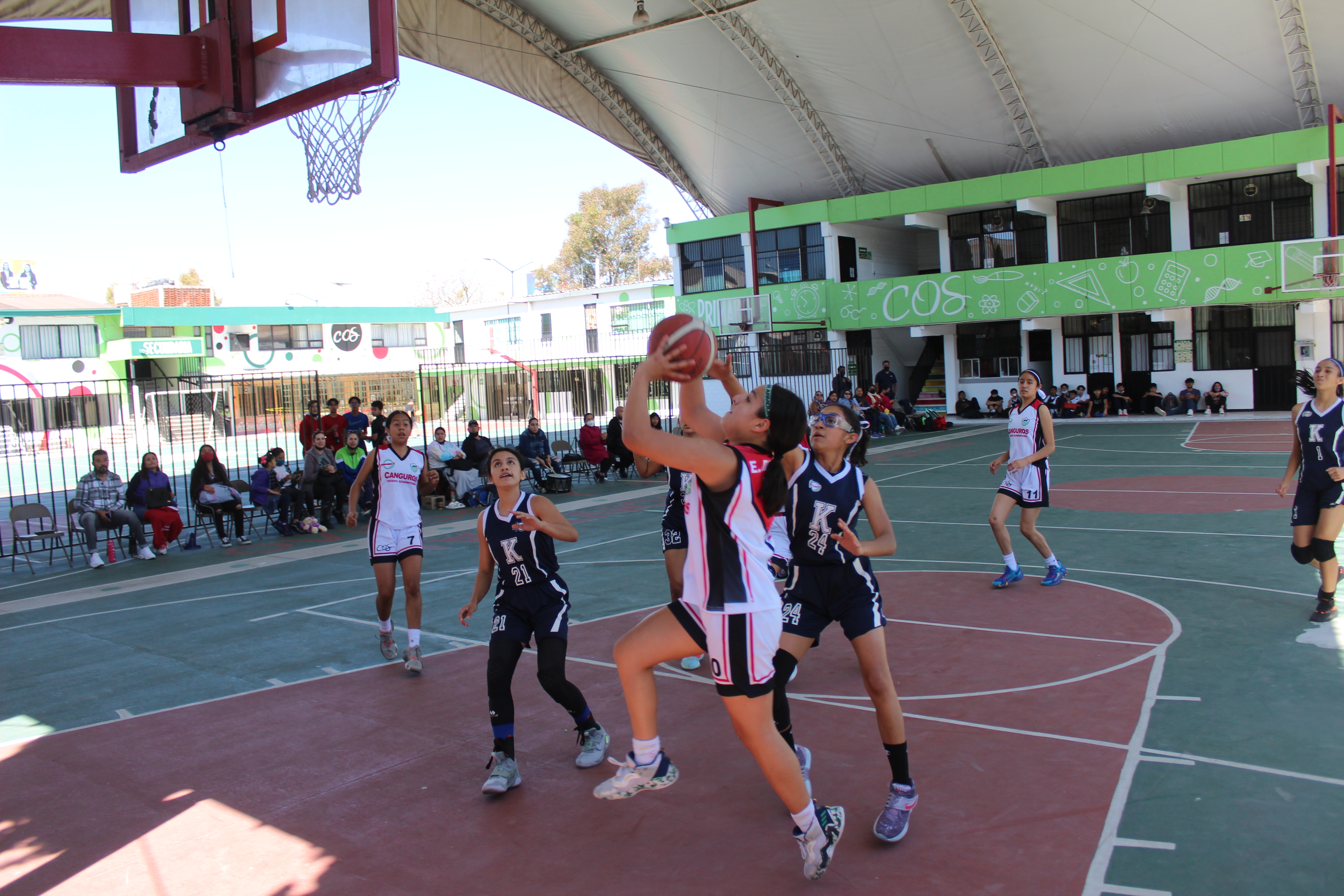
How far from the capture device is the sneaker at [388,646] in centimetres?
780

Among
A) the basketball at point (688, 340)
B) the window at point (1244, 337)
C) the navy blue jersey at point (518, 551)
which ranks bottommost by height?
the navy blue jersey at point (518, 551)

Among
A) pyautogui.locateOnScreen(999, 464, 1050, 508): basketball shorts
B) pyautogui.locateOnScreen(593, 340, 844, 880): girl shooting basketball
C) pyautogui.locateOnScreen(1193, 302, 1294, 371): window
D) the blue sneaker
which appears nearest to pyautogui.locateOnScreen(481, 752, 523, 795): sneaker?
pyautogui.locateOnScreen(593, 340, 844, 880): girl shooting basketball

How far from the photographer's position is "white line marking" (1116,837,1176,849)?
4148 millimetres

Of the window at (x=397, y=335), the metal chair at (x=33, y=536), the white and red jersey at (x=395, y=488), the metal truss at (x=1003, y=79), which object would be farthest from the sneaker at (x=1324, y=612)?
the window at (x=397, y=335)

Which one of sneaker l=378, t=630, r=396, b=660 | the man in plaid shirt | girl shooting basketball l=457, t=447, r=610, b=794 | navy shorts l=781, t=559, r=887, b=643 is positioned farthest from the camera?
the man in plaid shirt

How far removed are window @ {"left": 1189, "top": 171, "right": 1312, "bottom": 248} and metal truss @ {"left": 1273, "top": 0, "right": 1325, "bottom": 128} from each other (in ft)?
5.54

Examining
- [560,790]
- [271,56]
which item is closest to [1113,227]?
[271,56]

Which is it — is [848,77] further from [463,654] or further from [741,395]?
[741,395]

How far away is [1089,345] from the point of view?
31.0 metres

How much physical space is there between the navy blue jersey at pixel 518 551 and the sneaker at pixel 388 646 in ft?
8.93

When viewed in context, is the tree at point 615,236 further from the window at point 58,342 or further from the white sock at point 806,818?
the white sock at point 806,818

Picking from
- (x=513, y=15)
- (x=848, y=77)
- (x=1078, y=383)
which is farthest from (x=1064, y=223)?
(x=513, y=15)

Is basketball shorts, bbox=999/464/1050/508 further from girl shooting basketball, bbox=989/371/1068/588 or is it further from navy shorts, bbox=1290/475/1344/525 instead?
navy shorts, bbox=1290/475/1344/525

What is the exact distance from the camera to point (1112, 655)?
677cm
